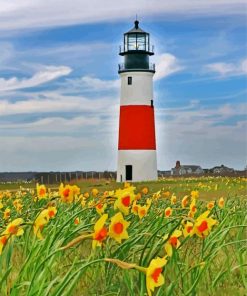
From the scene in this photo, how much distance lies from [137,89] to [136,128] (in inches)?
118

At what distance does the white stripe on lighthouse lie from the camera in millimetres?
34131

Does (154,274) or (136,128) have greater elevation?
(136,128)

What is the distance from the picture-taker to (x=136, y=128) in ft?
107

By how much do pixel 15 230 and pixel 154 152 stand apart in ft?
102

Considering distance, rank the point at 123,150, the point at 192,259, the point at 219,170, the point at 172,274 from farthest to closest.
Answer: the point at 219,170 → the point at 123,150 → the point at 192,259 → the point at 172,274

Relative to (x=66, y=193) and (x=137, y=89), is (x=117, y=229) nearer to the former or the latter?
(x=66, y=193)

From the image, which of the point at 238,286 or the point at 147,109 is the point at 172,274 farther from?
the point at 147,109

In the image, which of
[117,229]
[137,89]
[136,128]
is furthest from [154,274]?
[137,89]

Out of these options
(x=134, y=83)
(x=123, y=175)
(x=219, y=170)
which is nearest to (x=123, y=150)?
(x=123, y=175)

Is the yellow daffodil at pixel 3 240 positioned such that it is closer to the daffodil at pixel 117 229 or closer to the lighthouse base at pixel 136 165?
the daffodil at pixel 117 229

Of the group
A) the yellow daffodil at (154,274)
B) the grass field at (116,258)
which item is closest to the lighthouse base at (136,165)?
the grass field at (116,258)

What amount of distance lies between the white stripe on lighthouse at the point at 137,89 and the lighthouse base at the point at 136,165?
287 cm

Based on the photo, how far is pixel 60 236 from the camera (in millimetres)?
4266

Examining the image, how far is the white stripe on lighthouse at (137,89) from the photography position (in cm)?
3413
